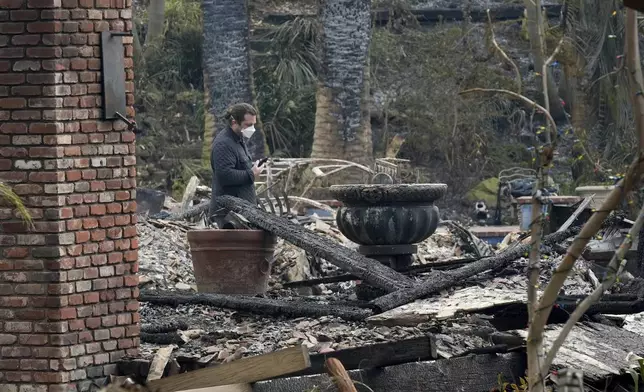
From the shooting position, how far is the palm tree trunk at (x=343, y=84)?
22750 millimetres

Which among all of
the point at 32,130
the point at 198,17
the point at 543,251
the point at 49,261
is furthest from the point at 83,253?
the point at 198,17

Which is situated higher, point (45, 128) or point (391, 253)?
point (45, 128)

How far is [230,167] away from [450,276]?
254 centimetres

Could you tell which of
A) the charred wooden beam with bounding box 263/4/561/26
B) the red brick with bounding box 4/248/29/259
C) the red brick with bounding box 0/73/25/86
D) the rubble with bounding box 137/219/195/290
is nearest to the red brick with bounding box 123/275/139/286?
the red brick with bounding box 4/248/29/259

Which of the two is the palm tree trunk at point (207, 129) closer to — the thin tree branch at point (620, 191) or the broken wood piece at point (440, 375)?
the broken wood piece at point (440, 375)

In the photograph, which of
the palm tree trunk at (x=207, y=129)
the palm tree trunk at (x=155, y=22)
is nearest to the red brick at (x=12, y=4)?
the palm tree trunk at (x=207, y=129)

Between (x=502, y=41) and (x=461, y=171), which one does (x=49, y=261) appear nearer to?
(x=461, y=171)

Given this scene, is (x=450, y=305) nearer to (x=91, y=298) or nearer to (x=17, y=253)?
(x=91, y=298)

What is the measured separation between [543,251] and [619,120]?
13976 mm

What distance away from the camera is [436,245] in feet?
59.9

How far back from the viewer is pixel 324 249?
11.3 m

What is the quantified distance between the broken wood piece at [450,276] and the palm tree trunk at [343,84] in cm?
1094

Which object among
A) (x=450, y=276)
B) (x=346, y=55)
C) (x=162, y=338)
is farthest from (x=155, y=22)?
(x=162, y=338)

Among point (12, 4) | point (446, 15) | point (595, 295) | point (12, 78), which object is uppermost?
point (12, 4)
